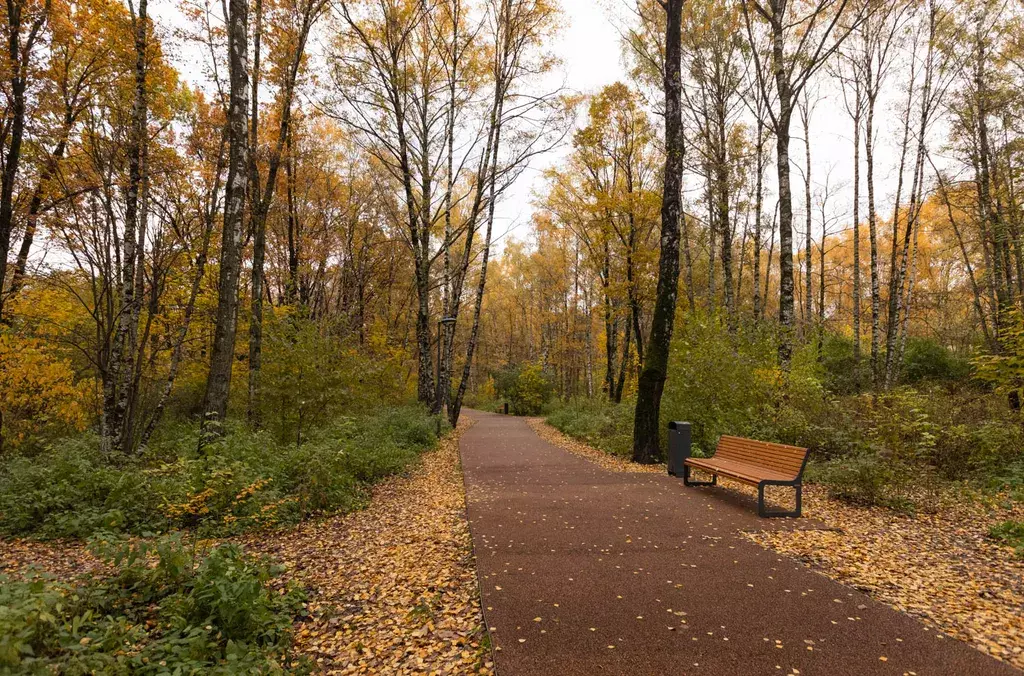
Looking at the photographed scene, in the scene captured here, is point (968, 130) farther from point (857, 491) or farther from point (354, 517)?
point (354, 517)

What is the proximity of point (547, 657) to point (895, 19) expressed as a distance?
70.5 ft

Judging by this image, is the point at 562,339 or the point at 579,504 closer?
the point at 579,504

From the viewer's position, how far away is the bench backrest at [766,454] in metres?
5.59

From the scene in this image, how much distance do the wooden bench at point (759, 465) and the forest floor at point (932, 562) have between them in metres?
0.57

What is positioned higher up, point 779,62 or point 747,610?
point 779,62

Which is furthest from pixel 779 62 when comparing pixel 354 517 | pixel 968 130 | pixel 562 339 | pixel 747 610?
pixel 562 339

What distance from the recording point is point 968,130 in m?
14.2

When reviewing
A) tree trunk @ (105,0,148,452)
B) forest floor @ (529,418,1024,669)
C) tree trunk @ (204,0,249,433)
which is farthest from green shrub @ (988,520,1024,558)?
tree trunk @ (105,0,148,452)

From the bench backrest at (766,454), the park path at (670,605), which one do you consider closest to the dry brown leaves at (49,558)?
the park path at (670,605)

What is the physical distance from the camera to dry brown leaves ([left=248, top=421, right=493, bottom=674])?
2891mm

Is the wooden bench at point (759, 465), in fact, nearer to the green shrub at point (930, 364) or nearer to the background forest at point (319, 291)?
the background forest at point (319, 291)

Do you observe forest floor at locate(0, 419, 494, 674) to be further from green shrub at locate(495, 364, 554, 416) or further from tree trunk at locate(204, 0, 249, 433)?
green shrub at locate(495, 364, 554, 416)

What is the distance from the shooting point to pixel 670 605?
10.9 ft

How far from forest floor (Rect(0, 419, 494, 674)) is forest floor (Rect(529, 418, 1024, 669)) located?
10.1 ft
